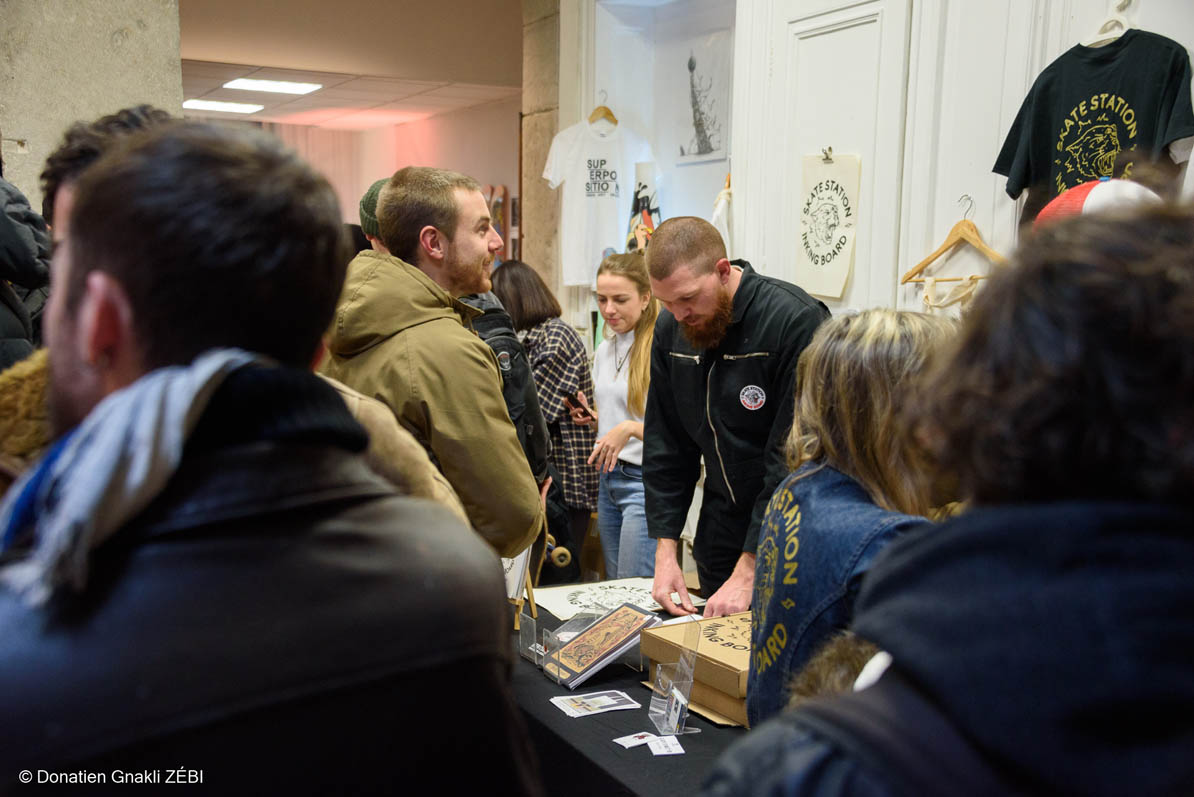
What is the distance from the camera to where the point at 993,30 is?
123 inches

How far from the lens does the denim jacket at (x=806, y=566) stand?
4.52ft

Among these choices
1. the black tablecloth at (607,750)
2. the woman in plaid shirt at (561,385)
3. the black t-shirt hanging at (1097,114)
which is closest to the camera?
the black tablecloth at (607,750)

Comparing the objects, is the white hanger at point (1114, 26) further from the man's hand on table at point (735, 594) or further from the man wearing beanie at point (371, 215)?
the man wearing beanie at point (371, 215)

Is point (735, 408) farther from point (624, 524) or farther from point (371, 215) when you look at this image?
point (371, 215)

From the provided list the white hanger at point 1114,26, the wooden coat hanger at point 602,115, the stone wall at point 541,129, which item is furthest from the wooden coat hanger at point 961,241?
the stone wall at point 541,129

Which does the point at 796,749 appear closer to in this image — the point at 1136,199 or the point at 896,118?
the point at 1136,199

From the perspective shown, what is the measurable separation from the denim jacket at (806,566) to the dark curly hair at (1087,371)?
72 centimetres

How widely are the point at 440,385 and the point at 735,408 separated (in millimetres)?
1143

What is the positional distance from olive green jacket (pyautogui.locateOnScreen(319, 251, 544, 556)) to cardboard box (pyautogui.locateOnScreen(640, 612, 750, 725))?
0.38m

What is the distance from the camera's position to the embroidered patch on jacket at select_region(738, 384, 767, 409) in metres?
2.80

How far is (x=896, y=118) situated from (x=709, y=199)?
1939mm

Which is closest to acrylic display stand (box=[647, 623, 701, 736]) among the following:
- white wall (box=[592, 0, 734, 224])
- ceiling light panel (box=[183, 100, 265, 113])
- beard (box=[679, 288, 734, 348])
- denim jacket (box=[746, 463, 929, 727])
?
denim jacket (box=[746, 463, 929, 727])

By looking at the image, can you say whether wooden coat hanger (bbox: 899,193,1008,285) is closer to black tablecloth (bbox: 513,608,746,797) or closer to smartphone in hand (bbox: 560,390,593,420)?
smartphone in hand (bbox: 560,390,593,420)

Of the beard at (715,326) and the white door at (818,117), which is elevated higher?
the white door at (818,117)
